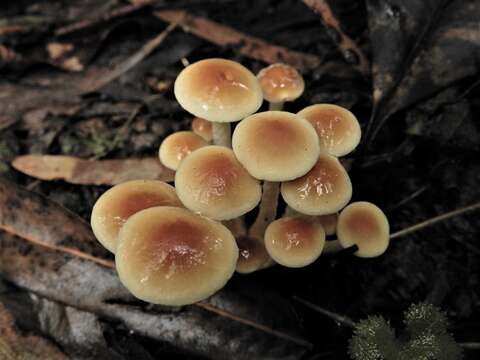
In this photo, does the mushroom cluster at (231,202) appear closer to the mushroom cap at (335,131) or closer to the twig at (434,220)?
the mushroom cap at (335,131)

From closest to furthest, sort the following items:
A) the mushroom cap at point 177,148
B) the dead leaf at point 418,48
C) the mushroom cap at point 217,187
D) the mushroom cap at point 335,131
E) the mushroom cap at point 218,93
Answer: the mushroom cap at point 217,187
the mushroom cap at point 218,93
the mushroom cap at point 335,131
the mushroom cap at point 177,148
the dead leaf at point 418,48

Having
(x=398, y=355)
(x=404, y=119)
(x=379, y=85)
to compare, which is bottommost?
(x=398, y=355)

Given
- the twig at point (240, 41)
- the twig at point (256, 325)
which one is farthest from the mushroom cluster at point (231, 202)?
the twig at point (240, 41)

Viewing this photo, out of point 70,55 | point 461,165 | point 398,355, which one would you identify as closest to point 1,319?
point 398,355

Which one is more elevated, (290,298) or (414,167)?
(414,167)

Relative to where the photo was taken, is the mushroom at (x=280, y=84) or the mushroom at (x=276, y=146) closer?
the mushroom at (x=276, y=146)

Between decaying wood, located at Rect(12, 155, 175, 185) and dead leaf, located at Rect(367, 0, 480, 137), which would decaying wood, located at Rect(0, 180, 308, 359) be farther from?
dead leaf, located at Rect(367, 0, 480, 137)

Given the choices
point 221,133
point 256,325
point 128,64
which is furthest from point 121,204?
point 128,64

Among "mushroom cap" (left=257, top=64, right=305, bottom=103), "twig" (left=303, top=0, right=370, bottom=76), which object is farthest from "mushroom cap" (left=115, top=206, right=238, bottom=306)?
"twig" (left=303, top=0, right=370, bottom=76)

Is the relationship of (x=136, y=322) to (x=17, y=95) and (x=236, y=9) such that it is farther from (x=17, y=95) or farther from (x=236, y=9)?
(x=236, y=9)
